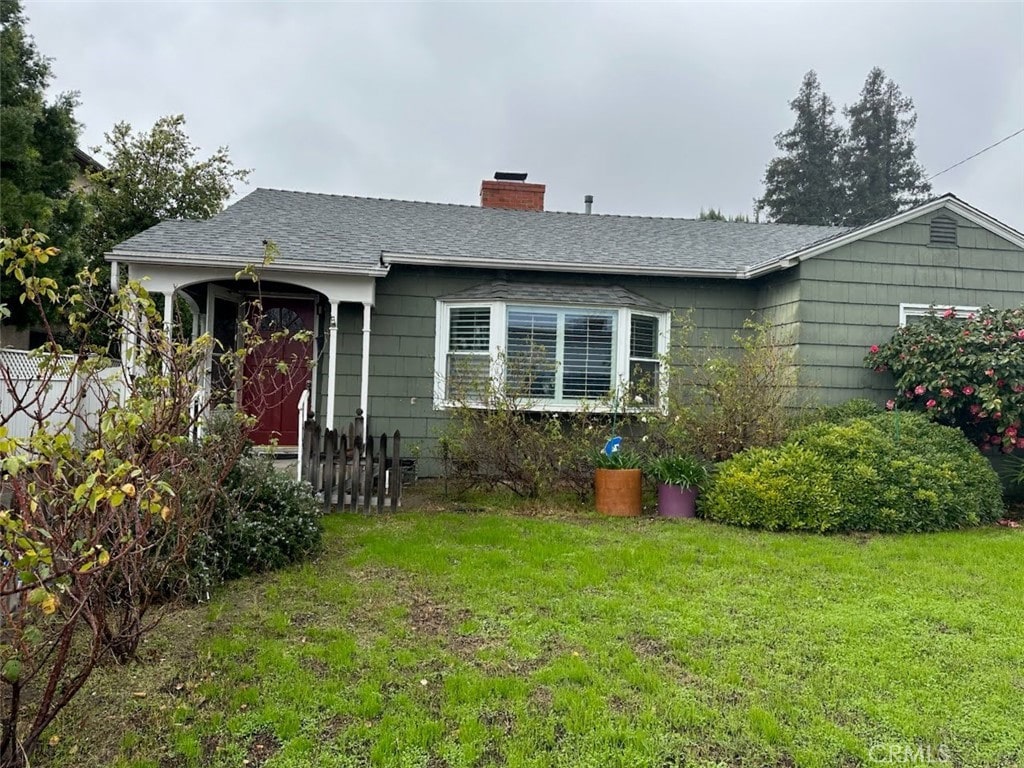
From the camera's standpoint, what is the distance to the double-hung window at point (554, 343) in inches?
327

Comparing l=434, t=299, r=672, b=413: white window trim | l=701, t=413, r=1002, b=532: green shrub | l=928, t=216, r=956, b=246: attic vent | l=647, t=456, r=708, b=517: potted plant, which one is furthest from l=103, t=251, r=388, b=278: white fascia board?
l=928, t=216, r=956, b=246: attic vent

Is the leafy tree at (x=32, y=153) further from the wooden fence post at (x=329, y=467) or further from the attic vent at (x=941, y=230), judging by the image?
the attic vent at (x=941, y=230)

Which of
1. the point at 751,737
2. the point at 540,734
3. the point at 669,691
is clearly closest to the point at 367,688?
the point at 540,734

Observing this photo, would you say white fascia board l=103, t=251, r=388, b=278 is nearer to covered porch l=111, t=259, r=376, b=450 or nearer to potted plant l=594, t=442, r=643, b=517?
covered porch l=111, t=259, r=376, b=450

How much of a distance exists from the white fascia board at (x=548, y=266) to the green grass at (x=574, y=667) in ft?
14.3

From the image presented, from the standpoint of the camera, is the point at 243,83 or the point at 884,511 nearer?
the point at 884,511

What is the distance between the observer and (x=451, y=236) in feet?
31.0

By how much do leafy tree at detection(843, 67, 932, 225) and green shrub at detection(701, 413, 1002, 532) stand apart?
1249 inches

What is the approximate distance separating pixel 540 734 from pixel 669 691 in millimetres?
719

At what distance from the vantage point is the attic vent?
8.23 metres

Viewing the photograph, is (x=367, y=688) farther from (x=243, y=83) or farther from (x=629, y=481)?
(x=243, y=83)

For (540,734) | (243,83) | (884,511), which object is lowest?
(540,734)

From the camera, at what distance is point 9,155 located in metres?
12.0

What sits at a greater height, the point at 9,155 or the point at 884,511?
the point at 9,155
